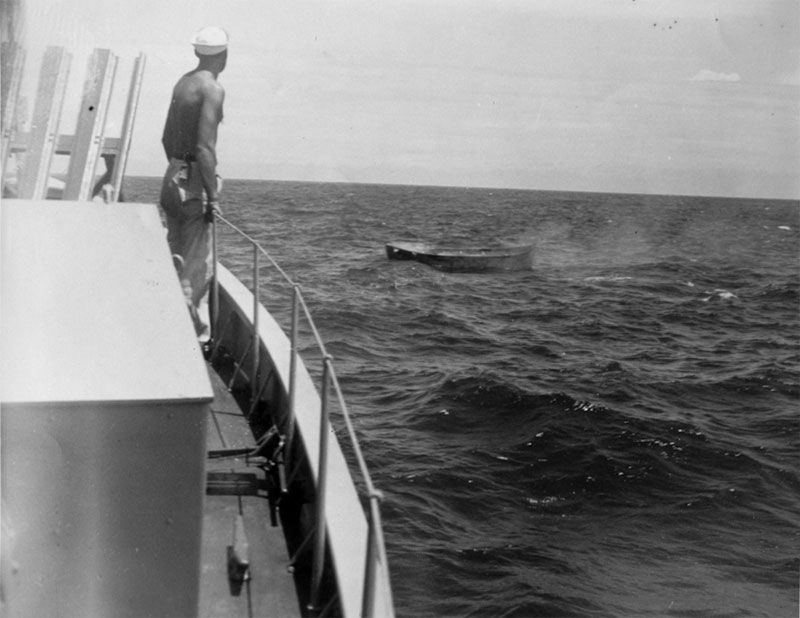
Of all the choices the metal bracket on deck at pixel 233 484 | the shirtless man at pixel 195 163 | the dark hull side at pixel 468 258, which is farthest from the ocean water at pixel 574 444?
the dark hull side at pixel 468 258

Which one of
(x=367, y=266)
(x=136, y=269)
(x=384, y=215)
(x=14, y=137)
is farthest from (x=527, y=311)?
(x=384, y=215)

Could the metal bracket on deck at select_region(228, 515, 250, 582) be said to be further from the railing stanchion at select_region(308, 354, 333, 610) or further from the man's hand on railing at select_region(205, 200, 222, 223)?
the man's hand on railing at select_region(205, 200, 222, 223)

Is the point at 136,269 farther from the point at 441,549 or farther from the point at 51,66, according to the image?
the point at 441,549

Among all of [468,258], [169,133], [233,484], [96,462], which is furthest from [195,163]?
[468,258]

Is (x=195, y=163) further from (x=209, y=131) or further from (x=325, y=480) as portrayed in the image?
(x=325, y=480)

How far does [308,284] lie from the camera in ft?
96.9

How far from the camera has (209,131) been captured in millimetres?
4270

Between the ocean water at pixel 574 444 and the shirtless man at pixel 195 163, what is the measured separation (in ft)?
14.8

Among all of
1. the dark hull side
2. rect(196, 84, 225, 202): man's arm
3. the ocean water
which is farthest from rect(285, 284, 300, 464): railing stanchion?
the dark hull side

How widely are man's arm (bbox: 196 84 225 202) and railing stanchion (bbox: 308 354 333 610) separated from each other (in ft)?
6.72

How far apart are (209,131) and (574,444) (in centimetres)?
990

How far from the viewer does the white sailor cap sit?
424 centimetres

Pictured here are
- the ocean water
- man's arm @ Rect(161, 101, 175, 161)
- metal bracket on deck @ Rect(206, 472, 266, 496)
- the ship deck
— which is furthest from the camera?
the ocean water

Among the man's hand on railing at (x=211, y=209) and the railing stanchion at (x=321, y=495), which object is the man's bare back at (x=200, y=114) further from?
the railing stanchion at (x=321, y=495)
